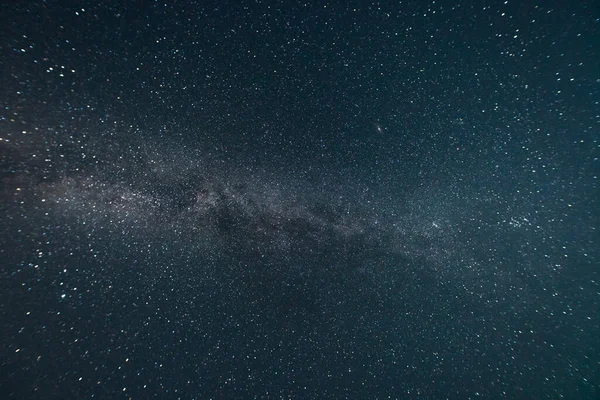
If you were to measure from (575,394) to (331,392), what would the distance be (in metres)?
1.52

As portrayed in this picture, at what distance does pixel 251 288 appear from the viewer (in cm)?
134

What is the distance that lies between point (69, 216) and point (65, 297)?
466mm

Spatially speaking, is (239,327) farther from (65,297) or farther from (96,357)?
(65,297)

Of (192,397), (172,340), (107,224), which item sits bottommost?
(192,397)

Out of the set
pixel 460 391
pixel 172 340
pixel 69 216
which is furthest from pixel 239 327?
pixel 460 391

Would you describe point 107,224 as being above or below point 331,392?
above

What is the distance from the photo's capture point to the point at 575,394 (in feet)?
4.38

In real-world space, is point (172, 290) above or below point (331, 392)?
above

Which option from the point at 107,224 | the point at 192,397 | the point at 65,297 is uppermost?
the point at 107,224

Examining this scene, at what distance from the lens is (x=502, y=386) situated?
1.31m

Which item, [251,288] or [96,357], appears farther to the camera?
[251,288]

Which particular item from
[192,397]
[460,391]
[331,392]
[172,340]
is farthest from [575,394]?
[172,340]

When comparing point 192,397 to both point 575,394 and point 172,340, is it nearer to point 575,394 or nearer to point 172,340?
point 172,340

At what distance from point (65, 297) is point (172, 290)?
0.59 meters
